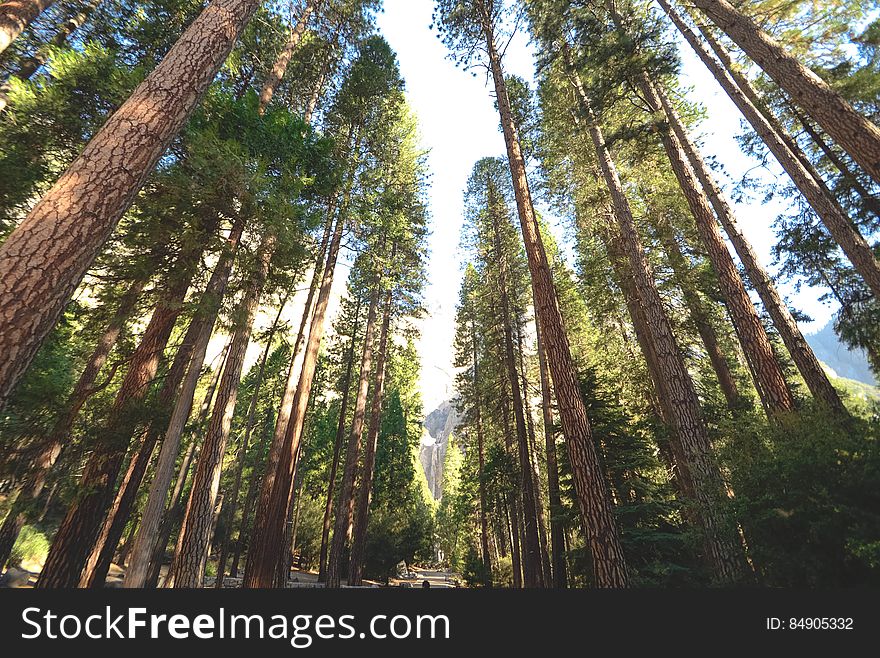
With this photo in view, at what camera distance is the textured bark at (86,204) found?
2.55 metres

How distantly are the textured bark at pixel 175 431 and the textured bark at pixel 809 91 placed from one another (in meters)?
9.58

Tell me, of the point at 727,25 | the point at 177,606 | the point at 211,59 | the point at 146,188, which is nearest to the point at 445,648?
the point at 177,606

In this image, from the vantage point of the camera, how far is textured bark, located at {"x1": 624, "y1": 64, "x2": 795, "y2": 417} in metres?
6.72

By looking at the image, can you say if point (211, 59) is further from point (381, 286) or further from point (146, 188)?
point (381, 286)

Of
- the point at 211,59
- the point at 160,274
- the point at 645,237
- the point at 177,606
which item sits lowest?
the point at 177,606

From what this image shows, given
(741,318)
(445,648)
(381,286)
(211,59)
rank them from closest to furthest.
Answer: (445,648)
(211,59)
(741,318)
(381,286)

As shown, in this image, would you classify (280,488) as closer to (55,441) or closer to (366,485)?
(55,441)

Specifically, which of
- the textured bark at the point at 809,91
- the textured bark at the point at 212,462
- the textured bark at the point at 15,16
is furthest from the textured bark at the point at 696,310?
the textured bark at the point at 15,16

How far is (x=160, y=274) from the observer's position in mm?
6754

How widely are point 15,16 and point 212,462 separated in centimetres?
1020

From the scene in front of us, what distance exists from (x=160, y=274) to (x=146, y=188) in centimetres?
162

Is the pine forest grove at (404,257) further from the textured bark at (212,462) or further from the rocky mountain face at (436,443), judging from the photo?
the rocky mountain face at (436,443)

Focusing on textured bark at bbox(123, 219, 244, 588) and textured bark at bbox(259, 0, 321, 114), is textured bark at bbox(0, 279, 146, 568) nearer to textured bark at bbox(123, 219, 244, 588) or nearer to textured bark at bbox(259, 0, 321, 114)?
textured bark at bbox(123, 219, 244, 588)

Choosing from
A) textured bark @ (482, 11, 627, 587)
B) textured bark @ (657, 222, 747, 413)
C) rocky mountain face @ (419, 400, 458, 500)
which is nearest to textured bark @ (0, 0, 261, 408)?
textured bark @ (482, 11, 627, 587)
